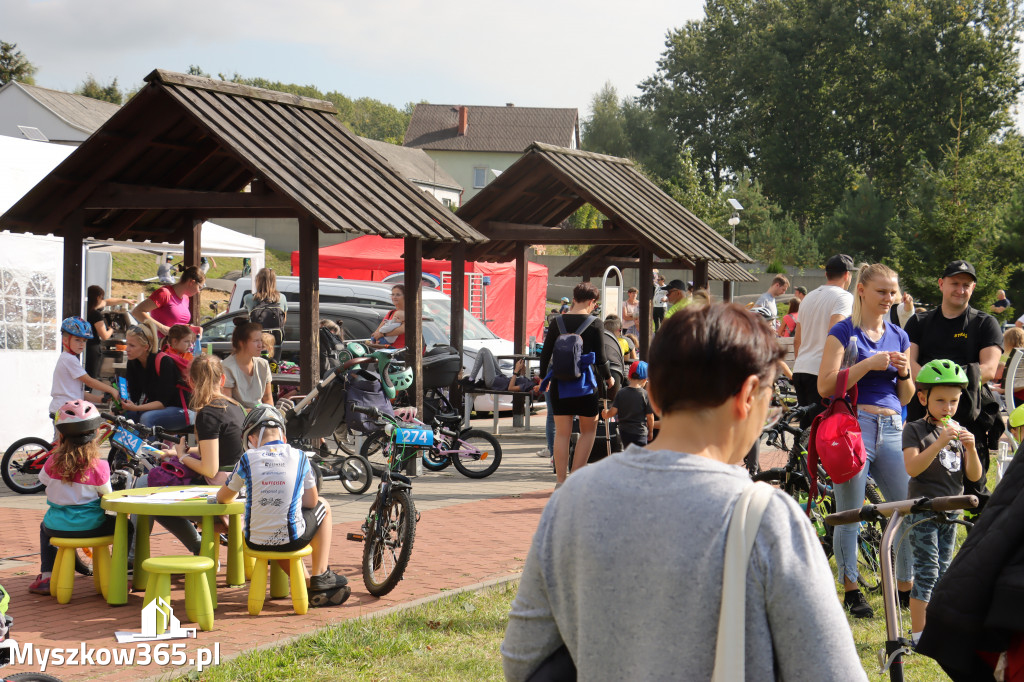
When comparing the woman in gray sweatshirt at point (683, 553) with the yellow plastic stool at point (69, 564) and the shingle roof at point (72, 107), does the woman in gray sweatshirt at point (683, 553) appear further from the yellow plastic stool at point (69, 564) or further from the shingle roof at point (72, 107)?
the shingle roof at point (72, 107)

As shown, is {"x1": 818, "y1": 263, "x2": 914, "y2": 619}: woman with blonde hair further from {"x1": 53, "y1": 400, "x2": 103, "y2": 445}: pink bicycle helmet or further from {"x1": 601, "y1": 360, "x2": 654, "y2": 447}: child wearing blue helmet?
{"x1": 53, "y1": 400, "x2": 103, "y2": 445}: pink bicycle helmet

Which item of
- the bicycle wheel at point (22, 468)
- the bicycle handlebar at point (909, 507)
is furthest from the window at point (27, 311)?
the bicycle handlebar at point (909, 507)

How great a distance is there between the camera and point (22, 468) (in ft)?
35.6

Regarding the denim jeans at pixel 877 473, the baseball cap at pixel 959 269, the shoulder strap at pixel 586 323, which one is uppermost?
the baseball cap at pixel 959 269

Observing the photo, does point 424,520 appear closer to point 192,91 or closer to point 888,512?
point 192,91

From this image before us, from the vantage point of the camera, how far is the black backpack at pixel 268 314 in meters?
12.8

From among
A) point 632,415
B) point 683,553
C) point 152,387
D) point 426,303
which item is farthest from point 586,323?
point 426,303

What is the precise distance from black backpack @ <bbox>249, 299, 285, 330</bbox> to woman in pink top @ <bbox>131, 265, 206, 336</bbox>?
2.25 ft

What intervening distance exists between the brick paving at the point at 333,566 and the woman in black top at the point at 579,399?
631 millimetres

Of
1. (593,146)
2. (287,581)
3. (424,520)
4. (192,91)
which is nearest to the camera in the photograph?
(287,581)

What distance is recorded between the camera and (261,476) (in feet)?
21.2

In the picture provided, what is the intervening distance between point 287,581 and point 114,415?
3.57 meters

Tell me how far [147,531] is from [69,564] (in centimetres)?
56

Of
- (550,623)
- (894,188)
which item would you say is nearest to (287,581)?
(550,623)
